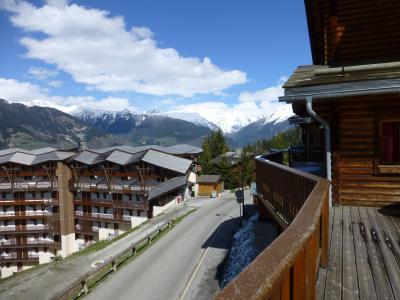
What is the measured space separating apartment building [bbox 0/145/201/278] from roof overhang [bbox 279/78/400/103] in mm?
38545

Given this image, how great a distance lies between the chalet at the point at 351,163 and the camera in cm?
455

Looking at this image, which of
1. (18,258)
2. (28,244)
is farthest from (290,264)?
(18,258)

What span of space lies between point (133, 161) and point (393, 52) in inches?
1554

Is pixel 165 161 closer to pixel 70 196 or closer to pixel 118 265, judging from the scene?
pixel 70 196

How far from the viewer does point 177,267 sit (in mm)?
22500

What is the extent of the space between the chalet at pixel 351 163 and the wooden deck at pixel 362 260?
14 mm

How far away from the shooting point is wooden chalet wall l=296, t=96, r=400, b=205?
8977 mm

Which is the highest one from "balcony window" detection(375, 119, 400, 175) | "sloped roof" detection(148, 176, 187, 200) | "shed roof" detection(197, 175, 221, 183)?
"balcony window" detection(375, 119, 400, 175)

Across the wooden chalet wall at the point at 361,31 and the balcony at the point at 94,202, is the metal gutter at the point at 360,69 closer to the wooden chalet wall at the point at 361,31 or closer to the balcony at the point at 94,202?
the wooden chalet wall at the point at 361,31

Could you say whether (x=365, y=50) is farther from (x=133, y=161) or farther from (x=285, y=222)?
(x=133, y=161)

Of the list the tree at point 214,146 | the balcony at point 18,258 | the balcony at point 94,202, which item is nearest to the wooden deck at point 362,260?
the balcony at point 94,202

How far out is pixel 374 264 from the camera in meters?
4.92

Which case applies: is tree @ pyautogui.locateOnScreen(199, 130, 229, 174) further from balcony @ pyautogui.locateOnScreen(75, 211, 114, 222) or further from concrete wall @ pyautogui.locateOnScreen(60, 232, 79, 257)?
concrete wall @ pyautogui.locateOnScreen(60, 232, 79, 257)

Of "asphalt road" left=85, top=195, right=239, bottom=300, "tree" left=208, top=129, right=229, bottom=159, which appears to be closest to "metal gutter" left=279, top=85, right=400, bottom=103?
"asphalt road" left=85, top=195, right=239, bottom=300
